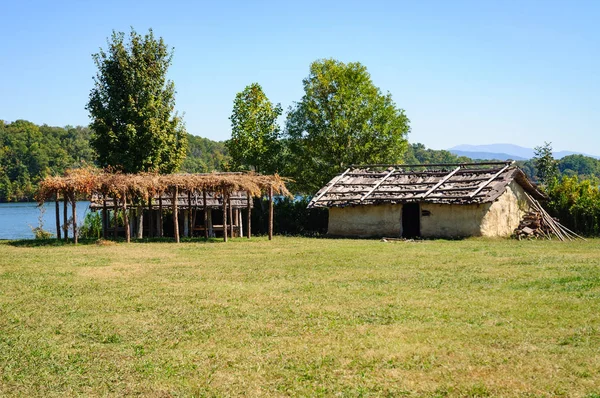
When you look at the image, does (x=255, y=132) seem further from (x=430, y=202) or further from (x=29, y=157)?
(x=29, y=157)

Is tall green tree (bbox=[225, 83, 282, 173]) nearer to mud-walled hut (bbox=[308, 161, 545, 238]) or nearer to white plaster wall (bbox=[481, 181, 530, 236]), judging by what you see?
mud-walled hut (bbox=[308, 161, 545, 238])

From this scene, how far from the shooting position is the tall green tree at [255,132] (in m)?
38.8

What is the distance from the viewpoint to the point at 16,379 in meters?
8.09

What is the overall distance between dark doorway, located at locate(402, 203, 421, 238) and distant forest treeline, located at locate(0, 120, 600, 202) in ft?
128

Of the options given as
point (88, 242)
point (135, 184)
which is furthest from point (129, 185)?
point (88, 242)

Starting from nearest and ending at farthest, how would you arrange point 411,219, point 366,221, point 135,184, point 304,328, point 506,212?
point 304,328
point 135,184
point 506,212
point 366,221
point 411,219

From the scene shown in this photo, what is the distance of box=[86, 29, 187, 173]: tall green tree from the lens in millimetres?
29047

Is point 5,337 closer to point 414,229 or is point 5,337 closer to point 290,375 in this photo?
point 290,375

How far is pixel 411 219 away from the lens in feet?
100

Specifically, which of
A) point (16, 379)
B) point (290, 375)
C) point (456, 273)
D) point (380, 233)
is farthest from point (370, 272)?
point (380, 233)

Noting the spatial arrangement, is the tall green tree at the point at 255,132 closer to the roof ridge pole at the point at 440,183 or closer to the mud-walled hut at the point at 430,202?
the mud-walled hut at the point at 430,202

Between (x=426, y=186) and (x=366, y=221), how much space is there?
3102mm

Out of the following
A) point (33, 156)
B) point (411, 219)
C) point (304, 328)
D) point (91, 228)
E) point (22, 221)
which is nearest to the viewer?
point (304, 328)

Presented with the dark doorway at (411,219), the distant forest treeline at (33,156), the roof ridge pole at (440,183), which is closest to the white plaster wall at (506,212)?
the roof ridge pole at (440,183)
